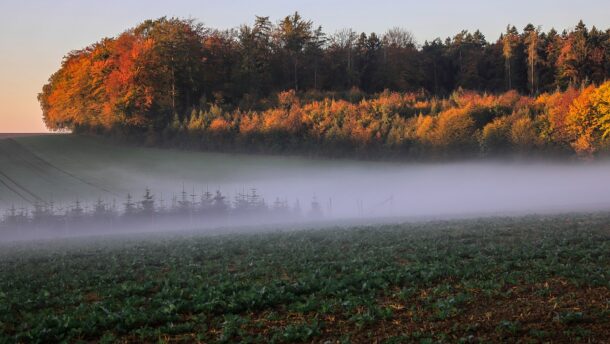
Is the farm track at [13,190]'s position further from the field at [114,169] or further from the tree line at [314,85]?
the tree line at [314,85]

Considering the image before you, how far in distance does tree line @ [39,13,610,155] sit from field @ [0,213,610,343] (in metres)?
78.6

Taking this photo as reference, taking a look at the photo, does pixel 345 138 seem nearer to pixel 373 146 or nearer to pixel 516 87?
pixel 373 146

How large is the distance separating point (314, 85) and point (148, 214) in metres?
78.7

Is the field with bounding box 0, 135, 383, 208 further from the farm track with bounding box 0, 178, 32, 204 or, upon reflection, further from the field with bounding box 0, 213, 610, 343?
the field with bounding box 0, 213, 610, 343

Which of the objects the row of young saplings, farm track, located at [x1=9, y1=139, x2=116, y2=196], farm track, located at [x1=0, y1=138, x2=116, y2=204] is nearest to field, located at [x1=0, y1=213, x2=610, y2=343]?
the row of young saplings

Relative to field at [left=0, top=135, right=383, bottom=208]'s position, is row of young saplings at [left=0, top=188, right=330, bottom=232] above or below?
below

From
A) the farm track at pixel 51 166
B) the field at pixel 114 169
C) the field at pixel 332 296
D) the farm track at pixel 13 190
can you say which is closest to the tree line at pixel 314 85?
the field at pixel 114 169

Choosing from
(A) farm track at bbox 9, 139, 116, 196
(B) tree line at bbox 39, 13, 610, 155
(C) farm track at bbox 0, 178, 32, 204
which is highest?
(B) tree line at bbox 39, 13, 610, 155

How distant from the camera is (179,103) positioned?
118 m

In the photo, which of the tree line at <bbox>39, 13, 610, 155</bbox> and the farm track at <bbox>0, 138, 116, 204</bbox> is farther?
the tree line at <bbox>39, 13, 610, 155</bbox>

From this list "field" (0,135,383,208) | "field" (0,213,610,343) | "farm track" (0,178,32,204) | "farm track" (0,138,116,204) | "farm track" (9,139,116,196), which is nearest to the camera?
"field" (0,213,610,343)

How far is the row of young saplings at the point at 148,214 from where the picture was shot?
212ft

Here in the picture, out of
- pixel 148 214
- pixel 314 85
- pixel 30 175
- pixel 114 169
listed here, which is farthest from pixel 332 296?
pixel 314 85

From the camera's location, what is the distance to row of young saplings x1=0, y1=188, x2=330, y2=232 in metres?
64.5
